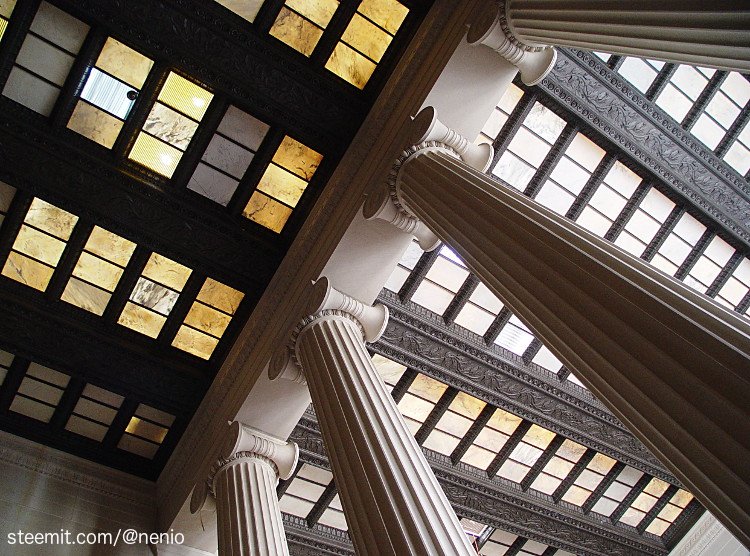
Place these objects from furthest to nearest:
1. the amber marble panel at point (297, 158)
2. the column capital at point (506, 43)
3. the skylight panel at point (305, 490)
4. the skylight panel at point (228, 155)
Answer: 1. the skylight panel at point (305, 490)
2. the amber marble panel at point (297, 158)
3. the skylight panel at point (228, 155)
4. the column capital at point (506, 43)

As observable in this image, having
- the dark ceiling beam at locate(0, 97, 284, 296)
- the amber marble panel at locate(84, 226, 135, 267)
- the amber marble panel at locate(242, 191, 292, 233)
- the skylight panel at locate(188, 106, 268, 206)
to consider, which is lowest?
the amber marble panel at locate(84, 226, 135, 267)

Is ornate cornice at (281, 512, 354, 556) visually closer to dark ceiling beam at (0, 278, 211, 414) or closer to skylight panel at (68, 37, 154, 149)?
dark ceiling beam at (0, 278, 211, 414)

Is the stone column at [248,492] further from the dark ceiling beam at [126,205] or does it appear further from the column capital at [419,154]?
the column capital at [419,154]

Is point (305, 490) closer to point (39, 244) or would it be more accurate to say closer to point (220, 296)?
point (220, 296)

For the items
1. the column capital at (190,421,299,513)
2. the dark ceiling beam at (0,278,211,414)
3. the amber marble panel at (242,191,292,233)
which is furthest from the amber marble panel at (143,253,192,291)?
the column capital at (190,421,299,513)

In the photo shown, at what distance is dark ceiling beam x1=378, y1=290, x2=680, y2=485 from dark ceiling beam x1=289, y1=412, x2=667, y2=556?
1.56m

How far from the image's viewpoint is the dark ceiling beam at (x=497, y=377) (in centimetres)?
1084

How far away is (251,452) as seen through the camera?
923 centimetres

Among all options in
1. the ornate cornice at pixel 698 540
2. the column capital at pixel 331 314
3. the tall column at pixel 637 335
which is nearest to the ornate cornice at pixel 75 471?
the column capital at pixel 331 314

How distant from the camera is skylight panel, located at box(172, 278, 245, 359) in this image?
10.9 meters

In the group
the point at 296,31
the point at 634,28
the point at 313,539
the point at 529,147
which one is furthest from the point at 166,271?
the point at 634,28

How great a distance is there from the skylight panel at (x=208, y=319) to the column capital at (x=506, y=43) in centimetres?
568

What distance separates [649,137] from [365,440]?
731 centimetres

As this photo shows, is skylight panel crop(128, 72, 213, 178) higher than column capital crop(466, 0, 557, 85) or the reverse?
the reverse
